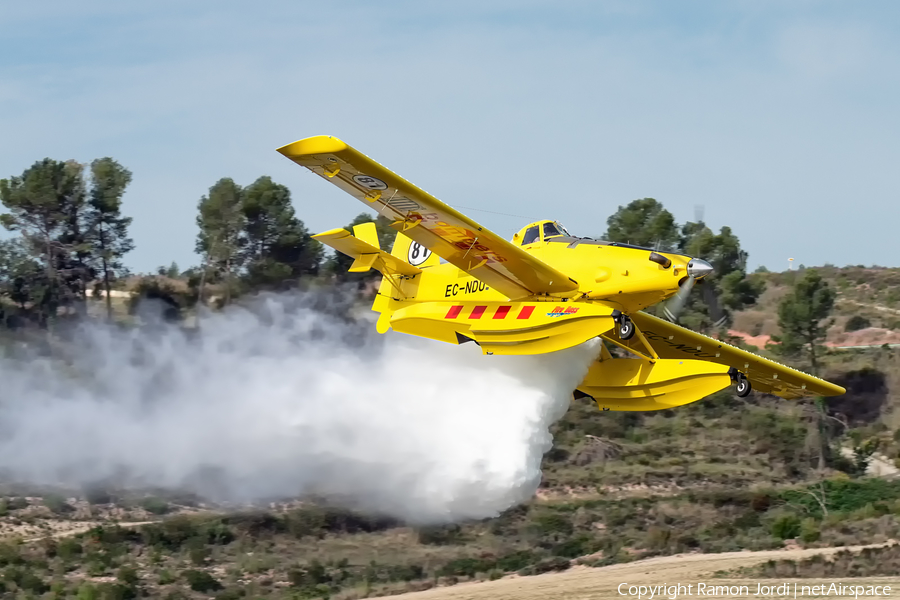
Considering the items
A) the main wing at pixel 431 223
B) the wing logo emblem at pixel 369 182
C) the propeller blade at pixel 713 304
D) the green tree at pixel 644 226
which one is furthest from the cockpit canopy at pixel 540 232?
the propeller blade at pixel 713 304

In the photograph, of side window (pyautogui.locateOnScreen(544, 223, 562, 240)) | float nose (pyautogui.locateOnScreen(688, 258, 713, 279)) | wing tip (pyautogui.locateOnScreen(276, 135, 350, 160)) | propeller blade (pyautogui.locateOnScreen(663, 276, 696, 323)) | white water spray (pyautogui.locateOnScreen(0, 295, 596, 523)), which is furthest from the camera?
white water spray (pyautogui.locateOnScreen(0, 295, 596, 523))

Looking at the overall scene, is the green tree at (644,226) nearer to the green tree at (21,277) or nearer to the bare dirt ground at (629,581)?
the bare dirt ground at (629,581)

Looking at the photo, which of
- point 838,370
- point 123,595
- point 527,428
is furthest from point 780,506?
point 123,595

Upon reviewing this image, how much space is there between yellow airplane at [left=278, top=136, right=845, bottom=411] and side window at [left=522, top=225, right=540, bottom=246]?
0.02 metres

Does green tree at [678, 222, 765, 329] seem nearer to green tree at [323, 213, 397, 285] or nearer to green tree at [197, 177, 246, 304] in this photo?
green tree at [323, 213, 397, 285]

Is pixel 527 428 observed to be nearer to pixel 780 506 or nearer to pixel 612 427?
pixel 780 506

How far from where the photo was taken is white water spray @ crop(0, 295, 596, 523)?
2072cm

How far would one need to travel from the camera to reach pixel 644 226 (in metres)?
46.2

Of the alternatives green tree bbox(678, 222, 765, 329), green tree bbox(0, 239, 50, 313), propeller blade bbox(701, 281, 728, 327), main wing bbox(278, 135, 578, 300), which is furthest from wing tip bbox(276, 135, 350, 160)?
propeller blade bbox(701, 281, 728, 327)

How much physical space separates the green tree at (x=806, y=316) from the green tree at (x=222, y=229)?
2251 cm

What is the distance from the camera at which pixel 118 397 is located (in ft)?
82.9

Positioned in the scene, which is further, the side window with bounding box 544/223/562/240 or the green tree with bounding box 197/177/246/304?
the green tree with bounding box 197/177/246/304

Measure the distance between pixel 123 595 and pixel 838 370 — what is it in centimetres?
3648

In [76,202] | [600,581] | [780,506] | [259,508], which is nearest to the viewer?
[600,581]
